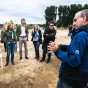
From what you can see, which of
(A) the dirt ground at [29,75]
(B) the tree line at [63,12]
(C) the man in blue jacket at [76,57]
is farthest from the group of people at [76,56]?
(B) the tree line at [63,12]

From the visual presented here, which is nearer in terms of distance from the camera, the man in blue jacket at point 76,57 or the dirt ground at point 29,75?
the man in blue jacket at point 76,57

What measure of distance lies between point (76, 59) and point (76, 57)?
0.09 feet

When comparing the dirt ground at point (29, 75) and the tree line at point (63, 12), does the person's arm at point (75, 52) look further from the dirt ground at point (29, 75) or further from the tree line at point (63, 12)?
the tree line at point (63, 12)

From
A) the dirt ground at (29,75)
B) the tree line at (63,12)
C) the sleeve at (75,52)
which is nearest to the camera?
the sleeve at (75,52)

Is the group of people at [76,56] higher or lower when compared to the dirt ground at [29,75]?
higher

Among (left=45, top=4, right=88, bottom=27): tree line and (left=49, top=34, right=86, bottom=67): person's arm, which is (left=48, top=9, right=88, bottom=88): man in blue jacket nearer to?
(left=49, top=34, right=86, bottom=67): person's arm

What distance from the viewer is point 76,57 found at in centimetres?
480

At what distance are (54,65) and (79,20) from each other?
11744 millimetres

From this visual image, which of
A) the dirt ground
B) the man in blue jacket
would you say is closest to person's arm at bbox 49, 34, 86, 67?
→ the man in blue jacket

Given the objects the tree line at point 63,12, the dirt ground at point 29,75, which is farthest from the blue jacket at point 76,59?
the tree line at point 63,12

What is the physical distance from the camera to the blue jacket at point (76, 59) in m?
4.80

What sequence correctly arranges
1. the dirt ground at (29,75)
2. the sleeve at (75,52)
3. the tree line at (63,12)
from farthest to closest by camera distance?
the tree line at (63,12)
the dirt ground at (29,75)
the sleeve at (75,52)

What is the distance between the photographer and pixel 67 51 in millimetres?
5000

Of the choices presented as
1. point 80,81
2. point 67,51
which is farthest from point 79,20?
point 80,81
